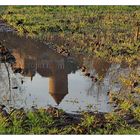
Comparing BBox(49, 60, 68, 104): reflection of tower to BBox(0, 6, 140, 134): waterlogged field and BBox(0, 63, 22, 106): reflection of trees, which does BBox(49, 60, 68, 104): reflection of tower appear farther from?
BBox(0, 63, 22, 106): reflection of trees

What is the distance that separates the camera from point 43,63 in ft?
34.1

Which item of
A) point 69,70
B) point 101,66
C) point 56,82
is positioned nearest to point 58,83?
point 56,82

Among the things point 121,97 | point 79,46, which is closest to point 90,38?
point 79,46

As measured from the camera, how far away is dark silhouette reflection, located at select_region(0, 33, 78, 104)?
8747 millimetres

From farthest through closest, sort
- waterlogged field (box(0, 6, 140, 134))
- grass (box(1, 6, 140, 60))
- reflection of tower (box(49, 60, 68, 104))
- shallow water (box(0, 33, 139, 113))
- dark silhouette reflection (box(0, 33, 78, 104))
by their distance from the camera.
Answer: grass (box(1, 6, 140, 60)) → dark silhouette reflection (box(0, 33, 78, 104)) → reflection of tower (box(49, 60, 68, 104)) → shallow water (box(0, 33, 139, 113)) → waterlogged field (box(0, 6, 140, 134))

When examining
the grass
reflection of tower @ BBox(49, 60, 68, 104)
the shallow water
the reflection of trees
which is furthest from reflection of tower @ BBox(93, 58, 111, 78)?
the reflection of trees

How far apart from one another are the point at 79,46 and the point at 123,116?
4710 millimetres

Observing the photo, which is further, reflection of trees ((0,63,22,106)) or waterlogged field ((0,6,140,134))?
reflection of trees ((0,63,22,106))

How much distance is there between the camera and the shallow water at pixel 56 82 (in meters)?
7.95

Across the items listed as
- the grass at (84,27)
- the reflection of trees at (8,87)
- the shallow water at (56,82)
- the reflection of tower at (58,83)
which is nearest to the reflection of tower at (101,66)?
the shallow water at (56,82)

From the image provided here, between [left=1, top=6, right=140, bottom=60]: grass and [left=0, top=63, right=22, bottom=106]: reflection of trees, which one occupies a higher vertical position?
[left=1, top=6, right=140, bottom=60]: grass

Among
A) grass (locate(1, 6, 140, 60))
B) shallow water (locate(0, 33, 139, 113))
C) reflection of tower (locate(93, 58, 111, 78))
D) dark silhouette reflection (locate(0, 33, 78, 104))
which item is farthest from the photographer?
grass (locate(1, 6, 140, 60))

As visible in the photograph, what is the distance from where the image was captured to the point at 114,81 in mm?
9070

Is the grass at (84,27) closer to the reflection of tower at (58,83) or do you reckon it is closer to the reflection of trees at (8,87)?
the reflection of tower at (58,83)
